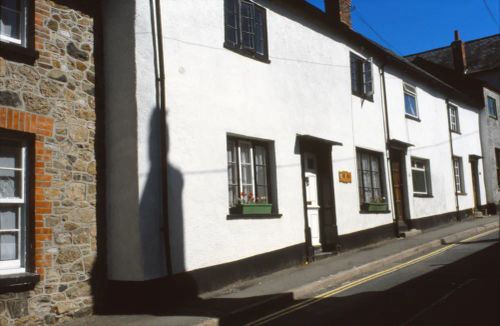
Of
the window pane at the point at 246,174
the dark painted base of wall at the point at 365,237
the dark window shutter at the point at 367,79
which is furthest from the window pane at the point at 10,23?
the dark window shutter at the point at 367,79

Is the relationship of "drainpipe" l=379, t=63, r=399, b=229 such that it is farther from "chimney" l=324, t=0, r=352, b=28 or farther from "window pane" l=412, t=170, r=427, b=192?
"window pane" l=412, t=170, r=427, b=192

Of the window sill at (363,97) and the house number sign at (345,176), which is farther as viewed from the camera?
the window sill at (363,97)

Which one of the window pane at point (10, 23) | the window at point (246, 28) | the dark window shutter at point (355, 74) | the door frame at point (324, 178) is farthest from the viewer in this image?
the dark window shutter at point (355, 74)

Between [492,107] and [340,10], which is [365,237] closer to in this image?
[340,10]

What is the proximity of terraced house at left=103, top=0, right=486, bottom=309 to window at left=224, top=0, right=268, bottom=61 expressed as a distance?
0.10 feet

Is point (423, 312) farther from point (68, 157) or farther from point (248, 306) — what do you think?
point (68, 157)

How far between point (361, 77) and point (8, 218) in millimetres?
11127

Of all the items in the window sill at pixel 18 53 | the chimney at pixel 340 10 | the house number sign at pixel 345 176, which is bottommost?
the house number sign at pixel 345 176

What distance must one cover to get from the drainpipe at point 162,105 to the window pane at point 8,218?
2.15 metres

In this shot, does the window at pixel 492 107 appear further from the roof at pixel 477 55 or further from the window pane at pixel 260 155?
the window pane at pixel 260 155

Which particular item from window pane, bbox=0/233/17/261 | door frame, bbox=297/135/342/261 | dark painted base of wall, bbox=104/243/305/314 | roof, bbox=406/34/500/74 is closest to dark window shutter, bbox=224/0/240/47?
door frame, bbox=297/135/342/261

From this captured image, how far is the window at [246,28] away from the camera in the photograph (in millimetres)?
9539

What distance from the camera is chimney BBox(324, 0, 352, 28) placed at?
45.8 ft

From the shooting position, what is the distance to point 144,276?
7031 mm
